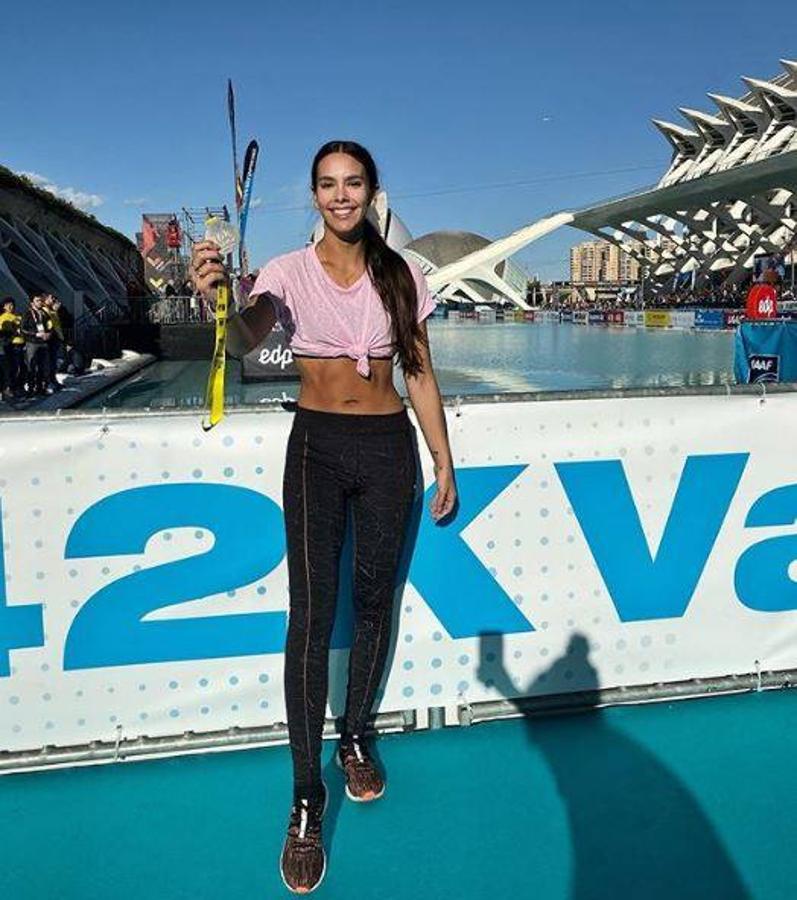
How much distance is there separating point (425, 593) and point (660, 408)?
106 centimetres

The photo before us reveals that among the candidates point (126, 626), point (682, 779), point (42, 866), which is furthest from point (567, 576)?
point (42, 866)

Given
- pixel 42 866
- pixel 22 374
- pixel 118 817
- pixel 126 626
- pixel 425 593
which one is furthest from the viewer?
pixel 22 374

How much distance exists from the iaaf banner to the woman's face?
26.6 inches

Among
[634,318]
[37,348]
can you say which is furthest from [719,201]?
[37,348]

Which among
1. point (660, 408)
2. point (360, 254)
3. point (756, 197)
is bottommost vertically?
point (660, 408)

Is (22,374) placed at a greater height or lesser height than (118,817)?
greater

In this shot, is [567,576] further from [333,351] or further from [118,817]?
[118,817]

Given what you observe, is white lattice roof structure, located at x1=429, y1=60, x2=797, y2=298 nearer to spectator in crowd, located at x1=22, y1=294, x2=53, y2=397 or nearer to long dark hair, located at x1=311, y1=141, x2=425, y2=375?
spectator in crowd, located at x1=22, y1=294, x2=53, y2=397

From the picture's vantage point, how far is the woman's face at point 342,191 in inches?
82.7

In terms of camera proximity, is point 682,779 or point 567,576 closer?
point 682,779

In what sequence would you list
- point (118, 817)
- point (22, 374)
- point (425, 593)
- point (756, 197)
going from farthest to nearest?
point (756, 197), point (22, 374), point (425, 593), point (118, 817)

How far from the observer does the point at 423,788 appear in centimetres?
245

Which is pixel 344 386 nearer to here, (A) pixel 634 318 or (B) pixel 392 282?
(B) pixel 392 282

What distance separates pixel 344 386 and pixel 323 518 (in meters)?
0.37
